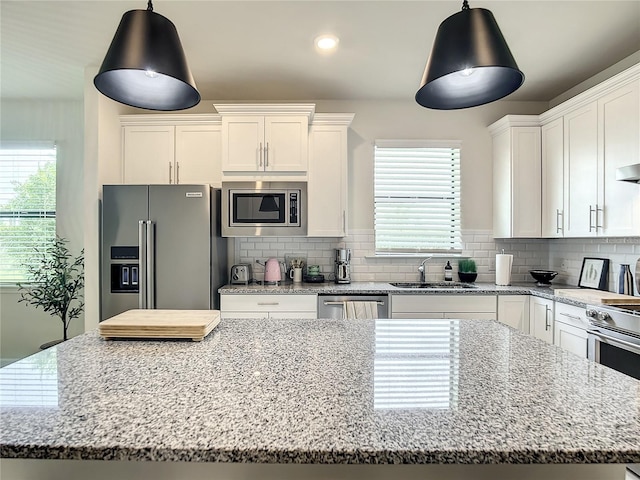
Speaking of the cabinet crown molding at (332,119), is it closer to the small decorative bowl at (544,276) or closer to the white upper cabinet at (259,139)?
the white upper cabinet at (259,139)

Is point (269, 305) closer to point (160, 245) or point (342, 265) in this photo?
point (342, 265)

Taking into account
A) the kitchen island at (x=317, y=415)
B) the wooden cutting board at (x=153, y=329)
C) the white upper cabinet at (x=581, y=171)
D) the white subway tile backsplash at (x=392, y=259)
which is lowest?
the kitchen island at (x=317, y=415)

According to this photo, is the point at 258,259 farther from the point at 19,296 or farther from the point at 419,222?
the point at 19,296

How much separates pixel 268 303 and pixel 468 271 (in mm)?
1963

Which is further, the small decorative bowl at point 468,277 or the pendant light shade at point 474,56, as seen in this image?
the small decorative bowl at point 468,277

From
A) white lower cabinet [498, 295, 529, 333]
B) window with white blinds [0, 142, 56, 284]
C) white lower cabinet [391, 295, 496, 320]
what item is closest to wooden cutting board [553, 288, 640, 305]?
white lower cabinet [498, 295, 529, 333]

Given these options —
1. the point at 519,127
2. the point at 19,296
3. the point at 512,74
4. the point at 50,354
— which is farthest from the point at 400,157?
the point at 19,296

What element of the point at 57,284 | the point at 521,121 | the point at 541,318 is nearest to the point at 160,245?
the point at 57,284

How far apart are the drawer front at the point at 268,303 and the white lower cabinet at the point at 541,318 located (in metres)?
1.81

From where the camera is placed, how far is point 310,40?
2656mm

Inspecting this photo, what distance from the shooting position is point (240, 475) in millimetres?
831

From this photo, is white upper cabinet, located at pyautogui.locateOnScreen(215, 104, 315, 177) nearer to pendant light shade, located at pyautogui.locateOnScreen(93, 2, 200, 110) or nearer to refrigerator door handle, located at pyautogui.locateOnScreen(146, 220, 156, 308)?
refrigerator door handle, located at pyautogui.locateOnScreen(146, 220, 156, 308)

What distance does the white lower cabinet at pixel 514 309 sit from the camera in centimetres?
313

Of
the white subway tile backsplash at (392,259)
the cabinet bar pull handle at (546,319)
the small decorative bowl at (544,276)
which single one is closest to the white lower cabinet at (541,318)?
the cabinet bar pull handle at (546,319)
